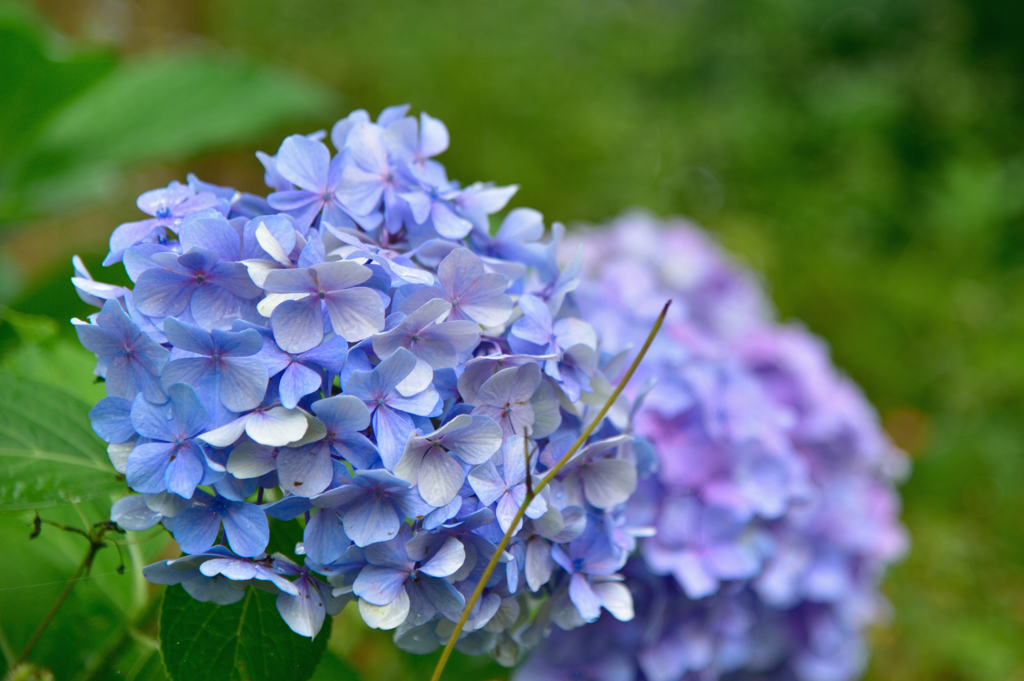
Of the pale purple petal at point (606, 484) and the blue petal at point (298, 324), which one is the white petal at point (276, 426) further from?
the pale purple petal at point (606, 484)

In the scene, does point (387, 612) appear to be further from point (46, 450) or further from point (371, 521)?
point (46, 450)

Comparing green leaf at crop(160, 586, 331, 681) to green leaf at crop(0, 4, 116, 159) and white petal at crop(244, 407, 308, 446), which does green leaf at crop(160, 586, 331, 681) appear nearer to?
white petal at crop(244, 407, 308, 446)

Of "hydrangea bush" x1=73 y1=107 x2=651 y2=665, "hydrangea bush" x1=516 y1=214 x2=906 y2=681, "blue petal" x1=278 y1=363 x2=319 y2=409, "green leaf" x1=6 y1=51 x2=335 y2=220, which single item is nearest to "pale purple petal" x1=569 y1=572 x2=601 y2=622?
"hydrangea bush" x1=73 y1=107 x2=651 y2=665

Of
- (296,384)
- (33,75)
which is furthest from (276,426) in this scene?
(33,75)

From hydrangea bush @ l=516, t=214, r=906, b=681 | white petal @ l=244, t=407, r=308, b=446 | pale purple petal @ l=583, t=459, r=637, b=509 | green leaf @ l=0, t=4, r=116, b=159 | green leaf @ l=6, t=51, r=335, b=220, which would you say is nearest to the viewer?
white petal @ l=244, t=407, r=308, b=446

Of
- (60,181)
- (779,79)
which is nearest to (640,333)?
(60,181)
